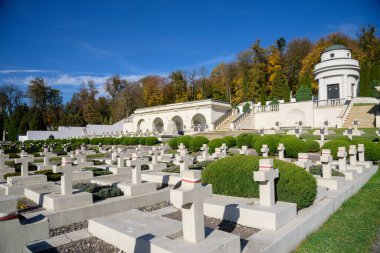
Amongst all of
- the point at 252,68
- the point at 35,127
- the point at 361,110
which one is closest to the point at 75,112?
the point at 35,127

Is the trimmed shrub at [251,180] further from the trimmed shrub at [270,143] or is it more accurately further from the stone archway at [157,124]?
the stone archway at [157,124]

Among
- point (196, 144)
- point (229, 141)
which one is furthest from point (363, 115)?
point (196, 144)

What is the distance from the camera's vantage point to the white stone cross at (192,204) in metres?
3.47

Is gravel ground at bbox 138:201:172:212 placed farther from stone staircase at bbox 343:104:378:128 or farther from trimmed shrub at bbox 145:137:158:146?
stone staircase at bbox 343:104:378:128

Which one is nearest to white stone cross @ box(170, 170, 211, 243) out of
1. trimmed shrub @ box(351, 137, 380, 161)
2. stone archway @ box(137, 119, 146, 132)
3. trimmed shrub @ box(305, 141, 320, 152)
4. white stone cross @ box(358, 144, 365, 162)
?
white stone cross @ box(358, 144, 365, 162)

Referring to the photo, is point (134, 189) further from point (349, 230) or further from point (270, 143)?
point (270, 143)

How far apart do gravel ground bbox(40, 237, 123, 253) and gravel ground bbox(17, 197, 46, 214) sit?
8.09 feet

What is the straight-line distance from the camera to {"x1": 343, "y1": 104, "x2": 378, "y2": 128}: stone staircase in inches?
1129

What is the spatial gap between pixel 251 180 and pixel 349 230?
2.17 m

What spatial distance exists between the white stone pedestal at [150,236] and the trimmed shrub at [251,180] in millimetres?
2189

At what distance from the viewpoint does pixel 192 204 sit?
3.53 m

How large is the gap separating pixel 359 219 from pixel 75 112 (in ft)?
242

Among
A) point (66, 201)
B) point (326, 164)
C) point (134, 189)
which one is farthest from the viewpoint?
point (326, 164)

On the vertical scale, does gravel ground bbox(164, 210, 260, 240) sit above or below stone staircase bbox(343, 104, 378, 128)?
below
